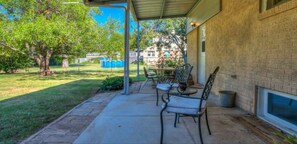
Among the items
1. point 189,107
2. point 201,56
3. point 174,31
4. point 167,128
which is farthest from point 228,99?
point 174,31

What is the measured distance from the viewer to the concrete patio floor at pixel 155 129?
273 cm

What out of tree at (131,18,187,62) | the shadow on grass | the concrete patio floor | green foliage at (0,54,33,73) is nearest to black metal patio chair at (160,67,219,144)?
the concrete patio floor

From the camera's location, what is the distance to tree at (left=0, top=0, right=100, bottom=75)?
38.3ft

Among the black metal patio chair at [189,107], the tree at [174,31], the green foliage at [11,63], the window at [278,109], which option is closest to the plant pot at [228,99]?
the window at [278,109]

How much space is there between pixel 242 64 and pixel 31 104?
4913mm

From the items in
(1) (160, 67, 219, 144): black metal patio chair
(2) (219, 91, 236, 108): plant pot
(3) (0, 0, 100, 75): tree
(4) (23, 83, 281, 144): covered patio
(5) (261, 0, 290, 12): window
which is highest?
(3) (0, 0, 100, 75): tree

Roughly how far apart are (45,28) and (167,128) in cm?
1058

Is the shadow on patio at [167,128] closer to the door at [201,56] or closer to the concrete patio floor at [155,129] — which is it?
the concrete patio floor at [155,129]

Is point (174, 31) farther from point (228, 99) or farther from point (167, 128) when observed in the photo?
point (167, 128)

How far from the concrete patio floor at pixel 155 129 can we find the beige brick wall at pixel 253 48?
0.68 metres

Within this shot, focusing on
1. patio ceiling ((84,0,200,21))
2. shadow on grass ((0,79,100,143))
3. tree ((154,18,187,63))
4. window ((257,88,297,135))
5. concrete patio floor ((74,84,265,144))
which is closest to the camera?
concrete patio floor ((74,84,265,144))

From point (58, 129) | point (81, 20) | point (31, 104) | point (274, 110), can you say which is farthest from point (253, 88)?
point (81, 20)

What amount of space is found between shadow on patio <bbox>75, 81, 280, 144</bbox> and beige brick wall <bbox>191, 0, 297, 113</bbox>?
0.58 m

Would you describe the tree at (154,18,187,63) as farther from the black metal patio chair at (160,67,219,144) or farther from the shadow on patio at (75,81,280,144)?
the black metal patio chair at (160,67,219,144)
